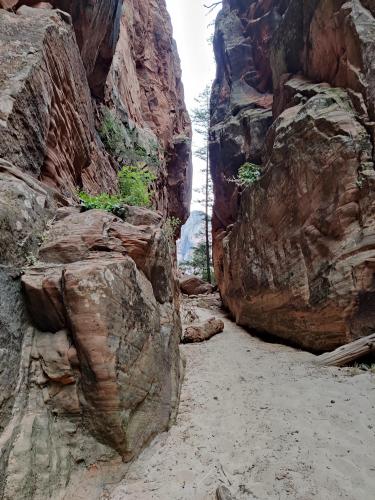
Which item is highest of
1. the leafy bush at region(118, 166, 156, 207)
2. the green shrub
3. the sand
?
the green shrub

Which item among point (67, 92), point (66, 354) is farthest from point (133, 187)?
point (66, 354)

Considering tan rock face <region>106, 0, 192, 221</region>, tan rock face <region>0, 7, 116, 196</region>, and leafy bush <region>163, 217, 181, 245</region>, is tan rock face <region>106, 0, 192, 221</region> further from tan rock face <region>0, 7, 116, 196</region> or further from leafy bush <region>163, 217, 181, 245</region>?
tan rock face <region>0, 7, 116, 196</region>

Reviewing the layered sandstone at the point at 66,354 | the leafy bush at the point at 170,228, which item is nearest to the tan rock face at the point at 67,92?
the layered sandstone at the point at 66,354

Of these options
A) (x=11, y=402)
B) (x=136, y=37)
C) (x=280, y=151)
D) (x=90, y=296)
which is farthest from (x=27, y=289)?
(x=136, y=37)

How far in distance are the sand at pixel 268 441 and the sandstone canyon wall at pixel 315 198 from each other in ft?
5.64

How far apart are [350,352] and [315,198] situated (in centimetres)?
366

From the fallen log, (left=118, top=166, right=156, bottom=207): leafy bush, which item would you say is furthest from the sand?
(left=118, top=166, right=156, bottom=207): leafy bush

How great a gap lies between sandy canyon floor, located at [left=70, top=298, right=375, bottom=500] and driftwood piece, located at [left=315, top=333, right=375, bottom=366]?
232mm

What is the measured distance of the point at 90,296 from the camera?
328 centimetres

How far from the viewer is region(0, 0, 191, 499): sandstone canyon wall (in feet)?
9.37

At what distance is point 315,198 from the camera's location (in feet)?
23.8

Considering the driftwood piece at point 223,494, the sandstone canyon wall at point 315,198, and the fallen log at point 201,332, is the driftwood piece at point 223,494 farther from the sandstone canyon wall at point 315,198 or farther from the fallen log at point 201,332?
the fallen log at point 201,332

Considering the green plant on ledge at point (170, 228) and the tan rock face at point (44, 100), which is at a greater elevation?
the tan rock face at point (44, 100)

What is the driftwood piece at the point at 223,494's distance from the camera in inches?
107
